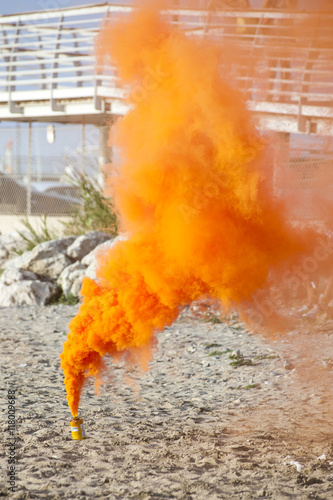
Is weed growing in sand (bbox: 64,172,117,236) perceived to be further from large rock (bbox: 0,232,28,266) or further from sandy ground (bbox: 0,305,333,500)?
sandy ground (bbox: 0,305,333,500)

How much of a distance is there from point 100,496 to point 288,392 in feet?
7.84

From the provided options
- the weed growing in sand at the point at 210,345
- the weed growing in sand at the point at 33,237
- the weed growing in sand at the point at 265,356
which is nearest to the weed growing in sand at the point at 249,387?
the weed growing in sand at the point at 265,356

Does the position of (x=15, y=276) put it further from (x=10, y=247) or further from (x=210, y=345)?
(x=210, y=345)

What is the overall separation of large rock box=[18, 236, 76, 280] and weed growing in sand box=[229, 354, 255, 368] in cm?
500

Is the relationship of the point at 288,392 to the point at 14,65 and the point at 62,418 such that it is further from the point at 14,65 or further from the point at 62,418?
the point at 14,65

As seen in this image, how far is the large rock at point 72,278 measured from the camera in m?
9.66

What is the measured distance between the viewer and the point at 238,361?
19.6 feet

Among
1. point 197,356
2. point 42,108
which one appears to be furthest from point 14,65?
point 197,356

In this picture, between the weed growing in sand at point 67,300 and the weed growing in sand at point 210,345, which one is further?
the weed growing in sand at point 67,300

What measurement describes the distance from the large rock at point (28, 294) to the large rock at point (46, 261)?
0.47m

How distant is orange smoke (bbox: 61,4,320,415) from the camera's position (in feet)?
11.0

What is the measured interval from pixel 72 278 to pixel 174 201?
667 centimetres

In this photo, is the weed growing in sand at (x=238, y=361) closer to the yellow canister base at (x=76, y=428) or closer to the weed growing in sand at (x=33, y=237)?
the yellow canister base at (x=76, y=428)

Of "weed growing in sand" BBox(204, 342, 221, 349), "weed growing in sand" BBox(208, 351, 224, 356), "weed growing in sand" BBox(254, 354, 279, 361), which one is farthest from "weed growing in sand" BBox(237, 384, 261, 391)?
"weed growing in sand" BBox(204, 342, 221, 349)
